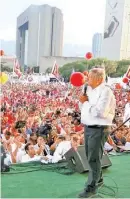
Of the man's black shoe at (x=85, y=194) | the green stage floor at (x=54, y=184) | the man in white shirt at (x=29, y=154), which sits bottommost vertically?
the man in white shirt at (x=29, y=154)

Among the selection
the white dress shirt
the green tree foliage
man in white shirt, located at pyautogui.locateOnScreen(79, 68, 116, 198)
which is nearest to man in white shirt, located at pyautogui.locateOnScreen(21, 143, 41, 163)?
man in white shirt, located at pyautogui.locateOnScreen(79, 68, 116, 198)

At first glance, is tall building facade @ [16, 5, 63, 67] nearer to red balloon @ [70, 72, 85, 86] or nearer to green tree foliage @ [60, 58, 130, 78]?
green tree foliage @ [60, 58, 130, 78]

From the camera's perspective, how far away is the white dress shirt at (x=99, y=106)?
305 centimetres

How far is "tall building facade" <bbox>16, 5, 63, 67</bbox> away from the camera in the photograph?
332 feet

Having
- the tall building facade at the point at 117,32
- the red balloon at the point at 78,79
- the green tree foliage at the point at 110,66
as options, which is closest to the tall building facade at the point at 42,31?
the tall building facade at the point at 117,32

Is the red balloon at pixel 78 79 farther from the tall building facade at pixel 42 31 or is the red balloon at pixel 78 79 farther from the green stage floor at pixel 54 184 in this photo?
the tall building facade at pixel 42 31

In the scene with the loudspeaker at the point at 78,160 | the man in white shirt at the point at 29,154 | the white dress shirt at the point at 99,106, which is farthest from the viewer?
the man in white shirt at the point at 29,154

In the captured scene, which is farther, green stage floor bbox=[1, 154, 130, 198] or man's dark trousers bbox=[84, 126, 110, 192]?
green stage floor bbox=[1, 154, 130, 198]

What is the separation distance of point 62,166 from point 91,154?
1273mm

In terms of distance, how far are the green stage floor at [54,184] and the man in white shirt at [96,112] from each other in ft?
1.03

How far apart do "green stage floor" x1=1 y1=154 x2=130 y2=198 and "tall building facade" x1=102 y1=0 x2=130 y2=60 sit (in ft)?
252

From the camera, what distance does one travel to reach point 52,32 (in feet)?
342

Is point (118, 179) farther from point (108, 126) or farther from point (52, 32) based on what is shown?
point (52, 32)

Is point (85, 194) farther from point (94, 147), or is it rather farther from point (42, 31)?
point (42, 31)
